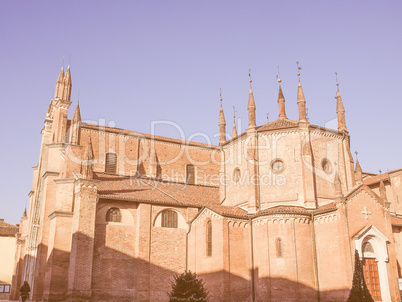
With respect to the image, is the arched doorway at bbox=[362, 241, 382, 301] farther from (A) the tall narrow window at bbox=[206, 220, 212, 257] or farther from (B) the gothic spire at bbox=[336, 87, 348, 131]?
(A) the tall narrow window at bbox=[206, 220, 212, 257]

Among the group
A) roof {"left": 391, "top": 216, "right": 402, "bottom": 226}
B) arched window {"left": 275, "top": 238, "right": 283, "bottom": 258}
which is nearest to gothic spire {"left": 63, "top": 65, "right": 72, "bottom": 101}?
arched window {"left": 275, "top": 238, "right": 283, "bottom": 258}

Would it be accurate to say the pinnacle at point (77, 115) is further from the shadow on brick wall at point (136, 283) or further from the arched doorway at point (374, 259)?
the arched doorway at point (374, 259)

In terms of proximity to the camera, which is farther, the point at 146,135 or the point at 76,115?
the point at 146,135

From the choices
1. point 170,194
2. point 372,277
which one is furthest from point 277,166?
point 372,277

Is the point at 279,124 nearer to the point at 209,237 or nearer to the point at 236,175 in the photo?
Answer: the point at 236,175

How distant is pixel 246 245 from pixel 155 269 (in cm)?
615

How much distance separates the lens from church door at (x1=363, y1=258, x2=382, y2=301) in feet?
76.7

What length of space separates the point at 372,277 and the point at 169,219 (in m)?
13.3

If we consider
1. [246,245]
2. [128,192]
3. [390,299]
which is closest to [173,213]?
→ [128,192]

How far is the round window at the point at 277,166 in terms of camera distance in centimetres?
2758

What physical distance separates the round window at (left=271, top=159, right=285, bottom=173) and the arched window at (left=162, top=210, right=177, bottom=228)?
7591mm

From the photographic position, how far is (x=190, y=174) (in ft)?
120

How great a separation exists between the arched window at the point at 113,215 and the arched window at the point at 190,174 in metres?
10.3

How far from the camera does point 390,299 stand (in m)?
23.2
